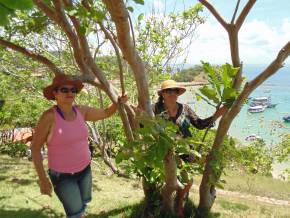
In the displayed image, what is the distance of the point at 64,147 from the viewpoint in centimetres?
354

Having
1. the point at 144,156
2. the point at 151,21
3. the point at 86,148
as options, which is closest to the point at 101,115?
the point at 86,148

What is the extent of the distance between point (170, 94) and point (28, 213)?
8.40ft

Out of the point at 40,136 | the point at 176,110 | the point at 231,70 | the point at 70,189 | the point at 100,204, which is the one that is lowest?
the point at 100,204

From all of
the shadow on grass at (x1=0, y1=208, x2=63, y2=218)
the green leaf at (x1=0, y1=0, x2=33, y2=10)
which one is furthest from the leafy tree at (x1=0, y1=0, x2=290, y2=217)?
the green leaf at (x1=0, y1=0, x2=33, y2=10)

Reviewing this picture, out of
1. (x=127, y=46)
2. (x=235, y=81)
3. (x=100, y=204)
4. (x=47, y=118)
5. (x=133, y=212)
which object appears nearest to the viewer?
(x=47, y=118)

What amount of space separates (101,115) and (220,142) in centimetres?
138

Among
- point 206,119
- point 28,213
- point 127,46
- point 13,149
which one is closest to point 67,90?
point 127,46

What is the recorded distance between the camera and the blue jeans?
357 centimetres

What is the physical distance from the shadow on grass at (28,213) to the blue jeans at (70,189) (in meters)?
1.83

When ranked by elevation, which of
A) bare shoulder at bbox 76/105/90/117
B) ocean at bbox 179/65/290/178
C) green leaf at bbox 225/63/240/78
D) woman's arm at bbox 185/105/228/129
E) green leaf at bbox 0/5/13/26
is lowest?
ocean at bbox 179/65/290/178

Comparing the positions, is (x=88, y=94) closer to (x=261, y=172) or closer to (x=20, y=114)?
(x=20, y=114)

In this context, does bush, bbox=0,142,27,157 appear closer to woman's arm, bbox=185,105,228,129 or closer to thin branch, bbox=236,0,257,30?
woman's arm, bbox=185,105,228,129

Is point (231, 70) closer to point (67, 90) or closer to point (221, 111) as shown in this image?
point (221, 111)

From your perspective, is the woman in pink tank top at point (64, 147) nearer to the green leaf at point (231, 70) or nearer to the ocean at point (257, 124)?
the green leaf at point (231, 70)
